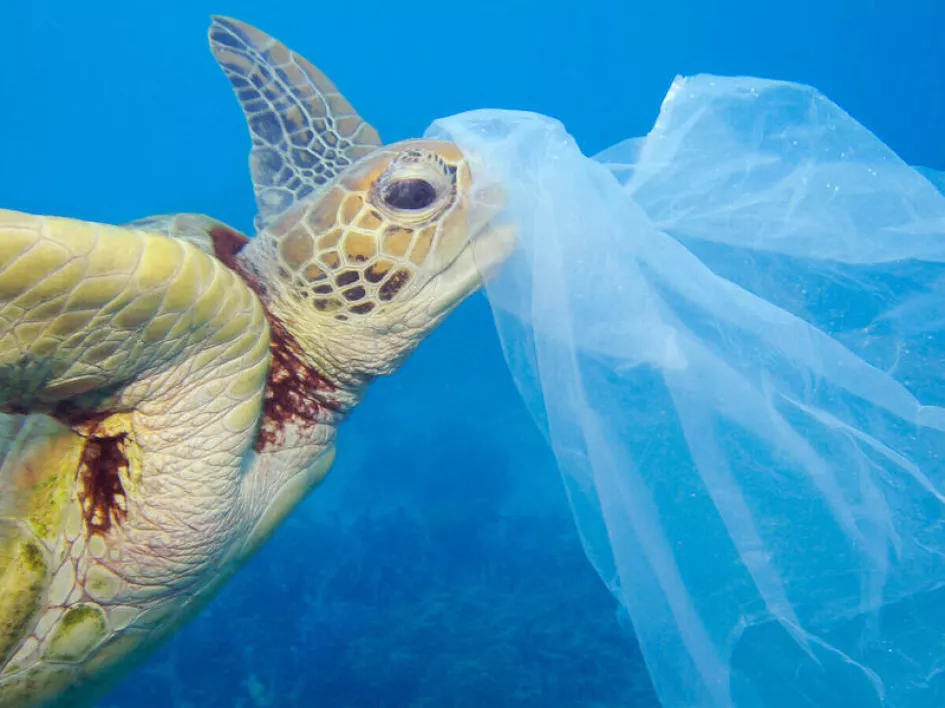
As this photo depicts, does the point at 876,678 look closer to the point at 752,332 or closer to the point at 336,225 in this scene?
the point at 752,332

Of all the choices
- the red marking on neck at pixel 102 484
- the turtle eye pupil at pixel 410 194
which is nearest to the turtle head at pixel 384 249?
the turtle eye pupil at pixel 410 194

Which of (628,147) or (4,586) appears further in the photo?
(628,147)

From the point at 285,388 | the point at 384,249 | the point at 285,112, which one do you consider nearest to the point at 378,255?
the point at 384,249

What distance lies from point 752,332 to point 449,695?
3.50 meters

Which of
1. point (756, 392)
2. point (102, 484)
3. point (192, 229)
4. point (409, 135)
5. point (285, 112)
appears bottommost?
point (102, 484)

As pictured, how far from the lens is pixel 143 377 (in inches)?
45.6

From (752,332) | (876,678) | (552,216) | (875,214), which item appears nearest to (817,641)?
(876,678)

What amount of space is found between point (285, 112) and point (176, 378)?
177 cm

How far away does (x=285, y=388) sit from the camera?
1666 mm

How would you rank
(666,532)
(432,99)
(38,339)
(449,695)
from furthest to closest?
(432,99) < (449,695) < (666,532) < (38,339)

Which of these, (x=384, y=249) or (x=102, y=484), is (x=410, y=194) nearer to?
(x=384, y=249)

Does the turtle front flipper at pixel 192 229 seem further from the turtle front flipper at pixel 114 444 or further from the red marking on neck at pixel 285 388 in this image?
the turtle front flipper at pixel 114 444

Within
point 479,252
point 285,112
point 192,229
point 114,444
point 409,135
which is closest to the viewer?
point 114,444

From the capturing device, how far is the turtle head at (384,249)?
57.3 inches
